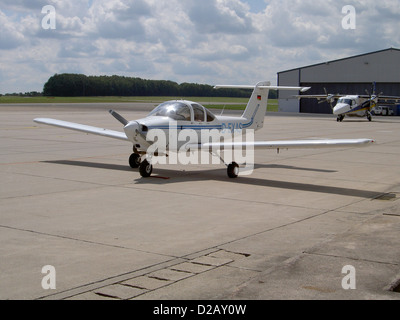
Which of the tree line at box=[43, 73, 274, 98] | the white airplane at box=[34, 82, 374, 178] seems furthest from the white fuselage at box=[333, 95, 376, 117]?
the tree line at box=[43, 73, 274, 98]

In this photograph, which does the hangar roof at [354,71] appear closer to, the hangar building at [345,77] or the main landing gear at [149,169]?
the hangar building at [345,77]

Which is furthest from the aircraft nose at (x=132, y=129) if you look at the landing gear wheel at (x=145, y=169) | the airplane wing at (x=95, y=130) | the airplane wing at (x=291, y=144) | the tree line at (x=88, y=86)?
the tree line at (x=88, y=86)

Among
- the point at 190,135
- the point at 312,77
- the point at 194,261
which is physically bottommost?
the point at 194,261

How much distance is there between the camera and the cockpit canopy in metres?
14.7

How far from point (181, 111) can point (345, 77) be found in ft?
193

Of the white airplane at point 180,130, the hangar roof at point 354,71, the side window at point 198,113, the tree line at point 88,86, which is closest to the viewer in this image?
the white airplane at point 180,130

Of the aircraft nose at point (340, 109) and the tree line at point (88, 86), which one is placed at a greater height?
the tree line at point (88, 86)

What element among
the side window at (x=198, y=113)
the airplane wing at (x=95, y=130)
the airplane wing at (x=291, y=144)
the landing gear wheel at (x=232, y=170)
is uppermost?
the side window at (x=198, y=113)

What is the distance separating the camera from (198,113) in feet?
50.1

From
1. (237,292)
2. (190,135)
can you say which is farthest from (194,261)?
(190,135)

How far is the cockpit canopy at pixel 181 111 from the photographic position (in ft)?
48.1

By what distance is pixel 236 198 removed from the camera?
11836 millimetres

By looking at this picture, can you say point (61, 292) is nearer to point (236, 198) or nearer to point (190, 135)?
point (236, 198)
